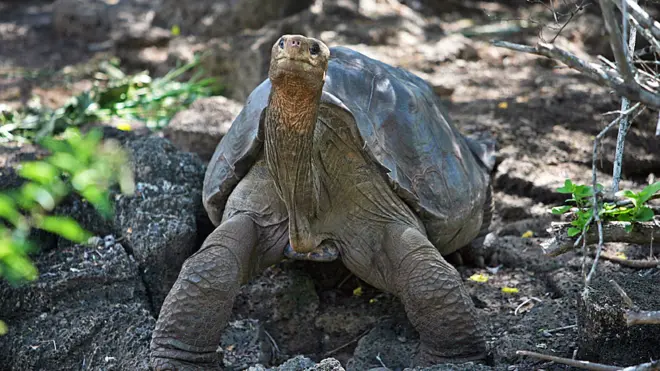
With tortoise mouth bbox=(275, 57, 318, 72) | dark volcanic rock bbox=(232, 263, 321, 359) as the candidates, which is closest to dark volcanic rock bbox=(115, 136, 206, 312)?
dark volcanic rock bbox=(232, 263, 321, 359)

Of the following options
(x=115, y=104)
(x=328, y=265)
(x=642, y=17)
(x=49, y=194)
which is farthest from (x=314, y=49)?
(x=115, y=104)

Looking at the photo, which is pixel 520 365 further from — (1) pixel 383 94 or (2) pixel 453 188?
(1) pixel 383 94

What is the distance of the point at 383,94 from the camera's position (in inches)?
131

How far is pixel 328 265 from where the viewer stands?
370cm

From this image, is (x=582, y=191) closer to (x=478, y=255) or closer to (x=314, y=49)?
(x=314, y=49)

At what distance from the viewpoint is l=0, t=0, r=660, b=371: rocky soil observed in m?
2.90

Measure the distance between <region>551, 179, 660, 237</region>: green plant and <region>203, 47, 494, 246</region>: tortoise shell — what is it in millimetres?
724

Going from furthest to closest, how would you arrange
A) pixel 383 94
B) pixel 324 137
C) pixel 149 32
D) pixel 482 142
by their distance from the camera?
1. pixel 149 32
2. pixel 482 142
3. pixel 383 94
4. pixel 324 137

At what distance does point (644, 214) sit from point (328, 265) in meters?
1.55

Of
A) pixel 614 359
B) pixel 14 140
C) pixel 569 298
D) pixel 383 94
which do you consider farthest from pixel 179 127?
pixel 614 359

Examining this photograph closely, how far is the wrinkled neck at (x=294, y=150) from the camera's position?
250 centimetres

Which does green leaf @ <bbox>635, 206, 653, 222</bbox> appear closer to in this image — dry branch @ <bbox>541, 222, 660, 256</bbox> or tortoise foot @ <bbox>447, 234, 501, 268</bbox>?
dry branch @ <bbox>541, 222, 660, 256</bbox>

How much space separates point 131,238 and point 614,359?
1865 millimetres

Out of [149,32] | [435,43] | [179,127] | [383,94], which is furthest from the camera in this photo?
[149,32]
